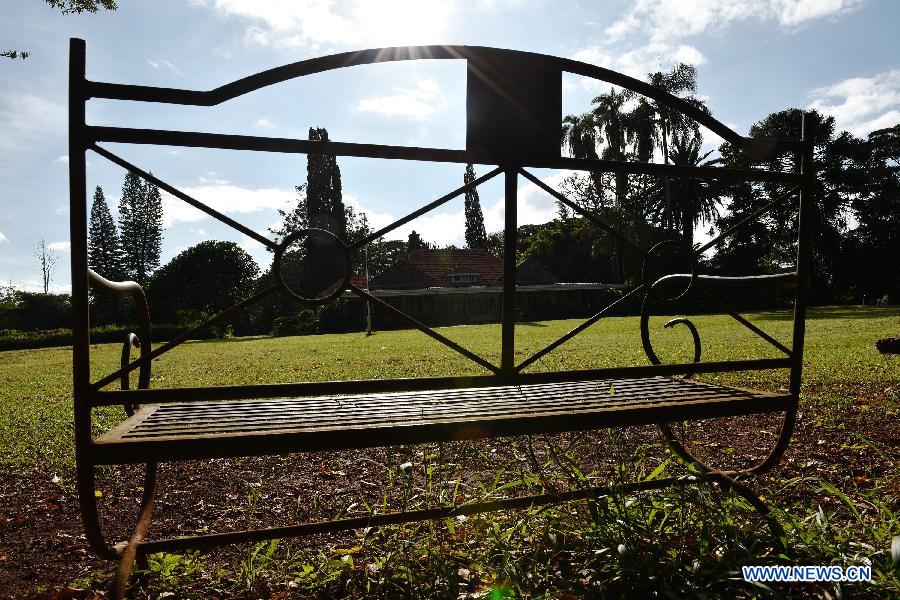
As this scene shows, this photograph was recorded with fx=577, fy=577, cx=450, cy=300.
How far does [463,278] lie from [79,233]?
113ft

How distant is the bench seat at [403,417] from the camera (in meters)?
1.56

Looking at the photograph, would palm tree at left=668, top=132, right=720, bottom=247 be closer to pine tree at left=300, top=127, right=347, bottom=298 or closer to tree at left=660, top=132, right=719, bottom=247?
tree at left=660, top=132, right=719, bottom=247

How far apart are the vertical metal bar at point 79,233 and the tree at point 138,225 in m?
56.7

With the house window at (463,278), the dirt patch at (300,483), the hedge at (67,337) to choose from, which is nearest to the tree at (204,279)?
the hedge at (67,337)

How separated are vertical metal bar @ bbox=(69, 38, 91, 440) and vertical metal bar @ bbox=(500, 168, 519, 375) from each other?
53.2 inches

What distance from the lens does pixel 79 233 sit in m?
1.69

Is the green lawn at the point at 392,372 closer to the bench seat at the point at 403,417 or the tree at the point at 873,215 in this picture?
the bench seat at the point at 403,417

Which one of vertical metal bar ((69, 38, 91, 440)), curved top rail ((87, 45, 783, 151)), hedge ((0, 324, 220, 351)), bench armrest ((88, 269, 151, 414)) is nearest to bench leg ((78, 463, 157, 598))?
vertical metal bar ((69, 38, 91, 440))

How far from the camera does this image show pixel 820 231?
3497 cm

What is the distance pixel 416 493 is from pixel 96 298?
44.7 m

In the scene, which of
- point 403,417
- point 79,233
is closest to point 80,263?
point 79,233

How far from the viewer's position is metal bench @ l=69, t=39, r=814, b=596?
5.52 feet

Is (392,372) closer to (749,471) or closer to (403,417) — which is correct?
(749,471)

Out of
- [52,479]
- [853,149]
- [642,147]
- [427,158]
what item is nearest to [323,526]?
[427,158]
